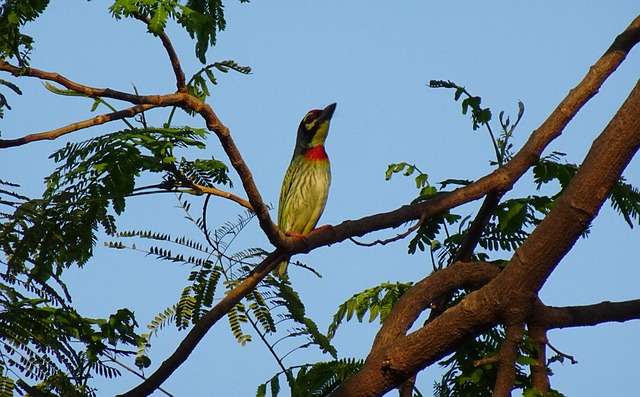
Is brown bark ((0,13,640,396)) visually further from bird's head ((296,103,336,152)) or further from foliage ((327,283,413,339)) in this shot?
bird's head ((296,103,336,152))

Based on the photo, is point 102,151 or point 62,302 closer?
point 62,302

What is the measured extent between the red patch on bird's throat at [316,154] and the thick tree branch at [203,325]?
4.12 metres

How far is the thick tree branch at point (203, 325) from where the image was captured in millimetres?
5123

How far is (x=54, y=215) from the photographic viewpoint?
4.58m

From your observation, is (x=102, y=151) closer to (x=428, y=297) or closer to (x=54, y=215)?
(x=54, y=215)

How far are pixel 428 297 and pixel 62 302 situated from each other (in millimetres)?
1881

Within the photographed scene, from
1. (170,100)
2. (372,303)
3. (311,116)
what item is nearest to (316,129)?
(311,116)

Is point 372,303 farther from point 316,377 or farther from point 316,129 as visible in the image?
point 316,129

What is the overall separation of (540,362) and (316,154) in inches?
195

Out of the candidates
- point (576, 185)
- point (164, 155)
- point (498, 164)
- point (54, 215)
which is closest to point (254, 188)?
point (164, 155)

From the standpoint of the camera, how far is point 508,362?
189 inches

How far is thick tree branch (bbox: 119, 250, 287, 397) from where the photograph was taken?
5123 mm

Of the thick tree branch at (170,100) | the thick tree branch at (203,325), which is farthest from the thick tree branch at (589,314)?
the thick tree branch at (170,100)

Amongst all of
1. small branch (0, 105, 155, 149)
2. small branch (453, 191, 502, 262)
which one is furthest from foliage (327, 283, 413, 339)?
small branch (0, 105, 155, 149)
